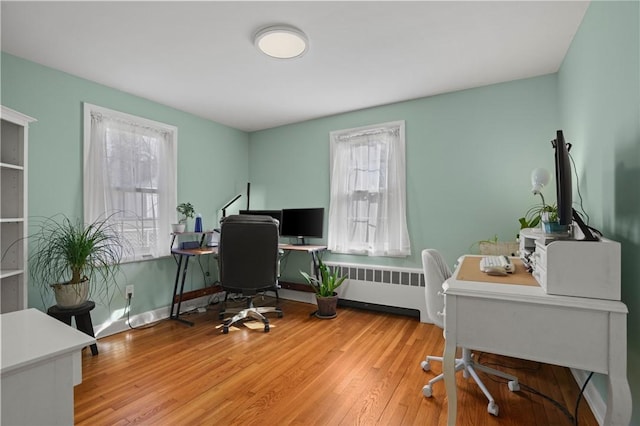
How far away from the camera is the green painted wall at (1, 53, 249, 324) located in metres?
2.41

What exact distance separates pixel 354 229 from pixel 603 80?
8.21 ft

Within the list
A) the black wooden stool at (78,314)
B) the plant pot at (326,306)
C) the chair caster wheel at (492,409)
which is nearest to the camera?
the chair caster wheel at (492,409)

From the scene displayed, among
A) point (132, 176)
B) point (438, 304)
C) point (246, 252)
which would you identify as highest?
point (132, 176)

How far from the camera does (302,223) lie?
383 centimetres

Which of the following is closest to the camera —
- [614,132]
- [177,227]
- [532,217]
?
[614,132]

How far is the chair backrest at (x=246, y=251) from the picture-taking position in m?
2.77

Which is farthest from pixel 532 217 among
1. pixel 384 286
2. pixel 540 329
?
pixel 540 329

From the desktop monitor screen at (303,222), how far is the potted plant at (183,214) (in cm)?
114

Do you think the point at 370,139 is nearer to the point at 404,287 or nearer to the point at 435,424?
the point at 404,287

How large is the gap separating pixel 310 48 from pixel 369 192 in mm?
1779

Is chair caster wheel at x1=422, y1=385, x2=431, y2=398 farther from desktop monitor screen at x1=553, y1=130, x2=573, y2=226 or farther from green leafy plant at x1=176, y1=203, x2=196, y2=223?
A: green leafy plant at x1=176, y1=203, x2=196, y2=223

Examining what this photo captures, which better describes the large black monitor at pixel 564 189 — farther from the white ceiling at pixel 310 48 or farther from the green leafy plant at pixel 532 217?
the green leafy plant at pixel 532 217

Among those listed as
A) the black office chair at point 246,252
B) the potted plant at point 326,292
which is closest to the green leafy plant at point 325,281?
the potted plant at point 326,292

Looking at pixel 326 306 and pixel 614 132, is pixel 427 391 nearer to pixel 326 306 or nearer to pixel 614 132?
pixel 326 306
